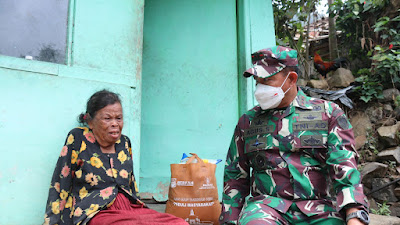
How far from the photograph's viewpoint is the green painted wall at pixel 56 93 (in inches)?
99.4

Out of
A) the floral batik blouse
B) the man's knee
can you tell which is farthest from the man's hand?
the floral batik blouse

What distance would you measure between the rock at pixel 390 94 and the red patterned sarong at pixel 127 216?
5.51m

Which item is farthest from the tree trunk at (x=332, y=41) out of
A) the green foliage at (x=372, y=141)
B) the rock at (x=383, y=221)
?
the rock at (x=383, y=221)

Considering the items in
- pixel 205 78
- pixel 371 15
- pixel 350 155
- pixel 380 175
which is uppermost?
pixel 371 15

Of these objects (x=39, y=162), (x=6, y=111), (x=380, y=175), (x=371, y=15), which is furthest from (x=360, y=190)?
(x=371, y=15)

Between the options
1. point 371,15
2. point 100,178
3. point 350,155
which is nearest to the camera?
point 350,155

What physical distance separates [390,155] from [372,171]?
0.42 metres

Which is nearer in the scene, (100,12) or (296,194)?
(296,194)

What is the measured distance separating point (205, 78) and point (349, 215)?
2.73 metres

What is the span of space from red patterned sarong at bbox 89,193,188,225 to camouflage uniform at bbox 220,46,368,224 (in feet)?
1.26

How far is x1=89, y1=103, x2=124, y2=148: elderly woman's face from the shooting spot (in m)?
2.56

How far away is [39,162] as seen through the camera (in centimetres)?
261

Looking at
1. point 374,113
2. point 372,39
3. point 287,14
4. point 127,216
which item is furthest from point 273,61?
point 372,39

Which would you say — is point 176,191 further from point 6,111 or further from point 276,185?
point 6,111
